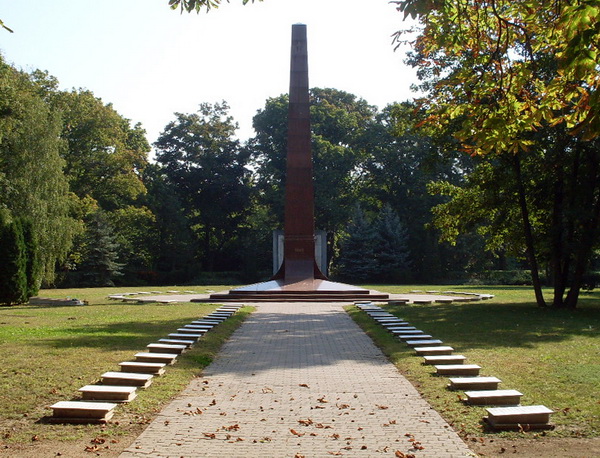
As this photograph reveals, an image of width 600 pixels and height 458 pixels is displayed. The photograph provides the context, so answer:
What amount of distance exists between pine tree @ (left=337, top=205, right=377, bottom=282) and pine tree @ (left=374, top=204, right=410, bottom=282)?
0.42 metres

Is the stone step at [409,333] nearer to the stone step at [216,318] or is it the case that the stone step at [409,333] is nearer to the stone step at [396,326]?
the stone step at [396,326]

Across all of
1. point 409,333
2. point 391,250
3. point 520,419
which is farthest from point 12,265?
point 391,250

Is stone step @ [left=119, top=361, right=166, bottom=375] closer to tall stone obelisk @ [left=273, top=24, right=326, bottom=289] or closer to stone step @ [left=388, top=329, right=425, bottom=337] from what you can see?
stone step @ [left=388, top=329, right=425, bottom=337]

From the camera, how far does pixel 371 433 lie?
5.14 metres

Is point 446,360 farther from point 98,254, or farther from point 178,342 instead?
point 98,254

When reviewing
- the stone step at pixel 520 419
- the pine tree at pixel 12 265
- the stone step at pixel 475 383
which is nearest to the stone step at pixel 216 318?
the stone step at pixel 475 383

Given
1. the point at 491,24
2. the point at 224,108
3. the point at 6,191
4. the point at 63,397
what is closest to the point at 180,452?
the point at 63,397

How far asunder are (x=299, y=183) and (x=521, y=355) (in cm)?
1664

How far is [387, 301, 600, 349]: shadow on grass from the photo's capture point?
36.9 ft

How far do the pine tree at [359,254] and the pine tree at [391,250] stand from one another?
419mm

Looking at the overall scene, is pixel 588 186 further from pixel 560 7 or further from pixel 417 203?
pixel 417 203

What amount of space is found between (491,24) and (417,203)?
38.5 m

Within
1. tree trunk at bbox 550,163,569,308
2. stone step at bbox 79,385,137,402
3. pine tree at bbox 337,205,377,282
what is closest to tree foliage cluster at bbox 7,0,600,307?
pine tree at bbox 337,205,377,282

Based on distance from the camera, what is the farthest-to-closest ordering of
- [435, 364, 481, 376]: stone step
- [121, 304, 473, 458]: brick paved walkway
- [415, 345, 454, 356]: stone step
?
[415, 345, 454, 356]: stone step
[435, 364, 481, 376]: stone step
[121, 304, 473, 458]: brick paved walkway
